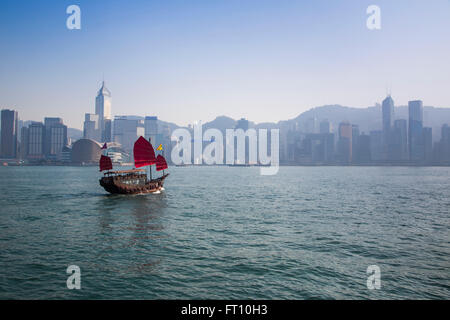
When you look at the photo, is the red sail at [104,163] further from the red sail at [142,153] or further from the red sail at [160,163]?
the red sail at [160,163]

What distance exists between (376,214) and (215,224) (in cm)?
1950

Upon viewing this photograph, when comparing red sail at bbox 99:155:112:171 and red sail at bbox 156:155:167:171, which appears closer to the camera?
red sail at bbox 99:155:112:171

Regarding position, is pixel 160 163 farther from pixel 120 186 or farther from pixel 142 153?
pixel 120 186

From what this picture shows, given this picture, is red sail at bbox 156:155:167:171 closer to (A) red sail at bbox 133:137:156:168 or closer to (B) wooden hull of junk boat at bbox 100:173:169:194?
(A) red sail at bbox 133:137:156:168

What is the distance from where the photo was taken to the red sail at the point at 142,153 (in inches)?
1905

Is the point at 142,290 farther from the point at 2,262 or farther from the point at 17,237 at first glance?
the point at 17,237

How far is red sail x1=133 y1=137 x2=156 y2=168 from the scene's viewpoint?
4838 centimetres

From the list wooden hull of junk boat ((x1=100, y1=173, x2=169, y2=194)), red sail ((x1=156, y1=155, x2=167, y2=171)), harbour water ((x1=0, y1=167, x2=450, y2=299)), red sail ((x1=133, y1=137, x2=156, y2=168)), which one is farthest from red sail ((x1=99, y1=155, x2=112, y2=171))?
harbour water ((x1=0, y1=167, x2=450, y2=299))

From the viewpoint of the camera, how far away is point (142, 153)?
49781 mm

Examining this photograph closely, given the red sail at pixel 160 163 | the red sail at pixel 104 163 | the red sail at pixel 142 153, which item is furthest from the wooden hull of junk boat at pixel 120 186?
the red sail at pixel 160 163

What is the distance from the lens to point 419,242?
2153 centimetres

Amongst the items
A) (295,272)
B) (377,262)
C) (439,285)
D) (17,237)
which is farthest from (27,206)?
(439,285)
